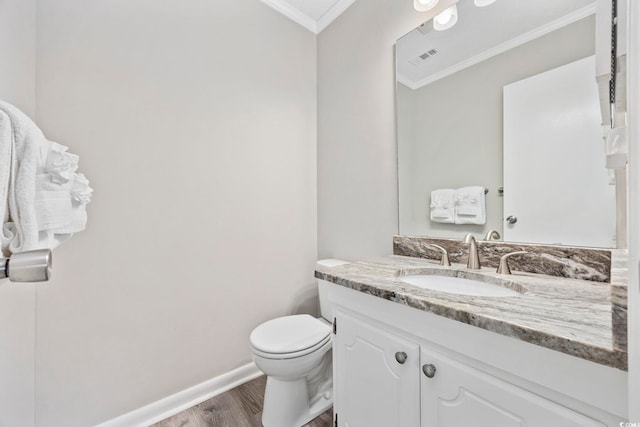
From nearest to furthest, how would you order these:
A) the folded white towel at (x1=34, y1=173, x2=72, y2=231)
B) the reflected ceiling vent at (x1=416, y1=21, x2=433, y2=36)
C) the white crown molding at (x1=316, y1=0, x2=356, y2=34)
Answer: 1. the folded white towel at (x1=34, y1=173, x2=72, y2=231)
2. the reflected ceiling vent at (x1=416, y1=21, x2=433, y2=36)
3. the white crown molding at (x1=316, y1=0, x2=356, y2=34)

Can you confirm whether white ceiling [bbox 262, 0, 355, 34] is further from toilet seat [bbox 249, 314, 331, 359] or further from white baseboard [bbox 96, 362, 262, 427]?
white baseboard [bbox 96, 362, 262, 427]

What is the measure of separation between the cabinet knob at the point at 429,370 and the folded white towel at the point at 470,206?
2.47 feet

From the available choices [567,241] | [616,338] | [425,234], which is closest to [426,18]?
[425,234]

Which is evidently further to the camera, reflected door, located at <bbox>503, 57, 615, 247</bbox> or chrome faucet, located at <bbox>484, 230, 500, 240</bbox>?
chrome faucet, located at <bbox>484, 230, 500, 240</bbox>

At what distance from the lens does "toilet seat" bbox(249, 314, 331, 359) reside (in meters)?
1.21

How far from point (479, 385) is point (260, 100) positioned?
5.79 ft

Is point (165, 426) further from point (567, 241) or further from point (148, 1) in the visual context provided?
point (148, 1)

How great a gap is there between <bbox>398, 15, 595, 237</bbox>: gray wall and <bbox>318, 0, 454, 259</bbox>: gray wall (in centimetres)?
10

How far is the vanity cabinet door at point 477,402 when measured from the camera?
526 mm

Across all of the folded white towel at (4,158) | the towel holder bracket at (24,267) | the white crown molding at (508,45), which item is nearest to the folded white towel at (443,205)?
the white crown molding at (508,45)

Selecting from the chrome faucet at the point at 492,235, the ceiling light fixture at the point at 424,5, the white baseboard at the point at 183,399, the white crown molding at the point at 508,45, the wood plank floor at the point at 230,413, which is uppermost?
the ceiling light fixture at the point at 424,5

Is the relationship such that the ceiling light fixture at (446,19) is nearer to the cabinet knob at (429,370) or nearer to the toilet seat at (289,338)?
the cabinet knob at (429,370)

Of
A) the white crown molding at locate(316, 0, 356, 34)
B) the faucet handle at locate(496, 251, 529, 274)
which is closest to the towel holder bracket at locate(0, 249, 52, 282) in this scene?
the faucet handle at locate(496, 251, 529, 274)

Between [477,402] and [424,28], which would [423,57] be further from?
[477,402]
